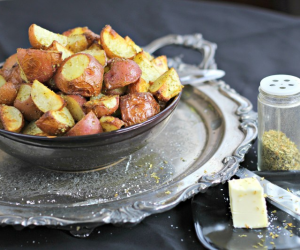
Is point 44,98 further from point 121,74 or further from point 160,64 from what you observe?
point 160,64

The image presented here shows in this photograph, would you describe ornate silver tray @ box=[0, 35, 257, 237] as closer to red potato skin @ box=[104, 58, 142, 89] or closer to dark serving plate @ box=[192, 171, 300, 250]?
dark serving plate @ box=[192, 171, 300, 250]

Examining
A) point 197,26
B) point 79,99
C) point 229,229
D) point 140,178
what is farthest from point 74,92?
point 197,26

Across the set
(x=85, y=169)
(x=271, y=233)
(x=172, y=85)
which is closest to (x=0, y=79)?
(x=85, y=169)

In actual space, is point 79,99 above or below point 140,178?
above

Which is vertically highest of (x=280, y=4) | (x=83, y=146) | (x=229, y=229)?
(x=83, y=146)

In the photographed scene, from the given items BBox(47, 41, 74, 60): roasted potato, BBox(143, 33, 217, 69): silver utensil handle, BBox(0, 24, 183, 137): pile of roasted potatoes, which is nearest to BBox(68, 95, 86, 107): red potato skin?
BBox(0, 24, 183, 137): pile of roasted potatoes

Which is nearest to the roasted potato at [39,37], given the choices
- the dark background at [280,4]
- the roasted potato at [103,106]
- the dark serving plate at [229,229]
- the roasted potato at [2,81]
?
the roasted potato at [2,81]
